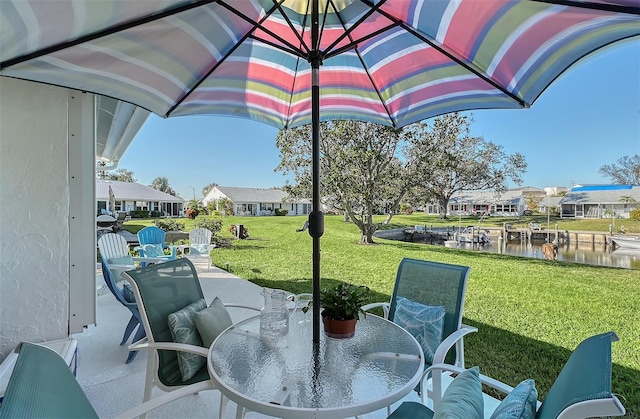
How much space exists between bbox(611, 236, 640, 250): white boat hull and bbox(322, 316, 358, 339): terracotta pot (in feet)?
49.0

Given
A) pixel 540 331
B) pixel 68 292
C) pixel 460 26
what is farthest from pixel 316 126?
pixel 540 331

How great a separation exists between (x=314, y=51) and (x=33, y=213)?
202cm

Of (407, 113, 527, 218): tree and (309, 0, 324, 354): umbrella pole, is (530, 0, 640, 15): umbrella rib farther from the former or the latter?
(407, 113, 527, 218): tree

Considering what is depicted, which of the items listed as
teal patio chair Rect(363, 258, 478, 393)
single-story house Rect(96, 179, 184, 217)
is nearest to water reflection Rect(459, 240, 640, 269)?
teal patio chair Rect(363, 258, 478, 393)

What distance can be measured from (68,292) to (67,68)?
1.47 meters

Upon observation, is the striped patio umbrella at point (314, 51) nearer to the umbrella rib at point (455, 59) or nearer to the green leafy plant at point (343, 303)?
the umbrella rib at point (455, 59)

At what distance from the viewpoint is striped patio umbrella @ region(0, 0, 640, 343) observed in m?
1.32

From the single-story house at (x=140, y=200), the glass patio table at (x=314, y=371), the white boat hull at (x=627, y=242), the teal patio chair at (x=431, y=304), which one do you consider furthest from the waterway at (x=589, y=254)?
the single-story house at (x=140, y=200)

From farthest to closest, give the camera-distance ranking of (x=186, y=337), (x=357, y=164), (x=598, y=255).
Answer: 1. (x=598, y=255)
2. (x=357, y=164)
3. (x=186, y=337)

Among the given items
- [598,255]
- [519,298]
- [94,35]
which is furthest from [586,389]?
[598,255]

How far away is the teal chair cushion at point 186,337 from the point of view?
171cm

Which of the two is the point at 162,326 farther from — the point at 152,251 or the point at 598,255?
the point at 598,255

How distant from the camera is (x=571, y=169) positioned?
16.0 m

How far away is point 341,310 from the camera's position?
161 centimetres
